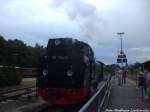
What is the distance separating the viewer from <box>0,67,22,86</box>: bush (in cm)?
4432

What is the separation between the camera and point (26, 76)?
73.5m

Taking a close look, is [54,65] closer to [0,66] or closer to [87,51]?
[87,51]

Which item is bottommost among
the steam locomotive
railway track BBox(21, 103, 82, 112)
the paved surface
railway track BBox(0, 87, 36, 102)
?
railway track BBox(21, 103, 82, 112)

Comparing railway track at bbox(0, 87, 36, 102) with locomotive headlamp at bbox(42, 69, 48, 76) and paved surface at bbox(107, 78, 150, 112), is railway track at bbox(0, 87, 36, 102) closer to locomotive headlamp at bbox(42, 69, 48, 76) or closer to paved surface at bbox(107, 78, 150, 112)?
locomotive headlamp at bbox(42, 69, 48, 76)

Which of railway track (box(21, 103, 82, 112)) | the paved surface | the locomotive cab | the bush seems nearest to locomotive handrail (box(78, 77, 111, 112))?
the paved surface

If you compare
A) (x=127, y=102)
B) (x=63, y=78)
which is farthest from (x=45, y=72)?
(x=127, y=102)

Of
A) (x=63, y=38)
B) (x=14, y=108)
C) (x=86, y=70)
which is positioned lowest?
(x=14, y=108)

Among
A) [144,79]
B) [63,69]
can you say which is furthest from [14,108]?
[144,79]

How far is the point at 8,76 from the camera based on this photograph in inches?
1774

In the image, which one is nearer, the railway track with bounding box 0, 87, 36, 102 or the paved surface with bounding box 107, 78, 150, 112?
the paved surface with bounding box 107, 78, 150, 112

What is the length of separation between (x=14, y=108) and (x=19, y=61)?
8015 centimetres

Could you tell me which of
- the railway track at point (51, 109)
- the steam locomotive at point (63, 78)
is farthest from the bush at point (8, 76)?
the steam locomotive at point (63, 78)

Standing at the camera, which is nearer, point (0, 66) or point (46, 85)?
point (46, 85)

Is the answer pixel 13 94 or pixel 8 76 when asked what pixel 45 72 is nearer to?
pixel 13 94
